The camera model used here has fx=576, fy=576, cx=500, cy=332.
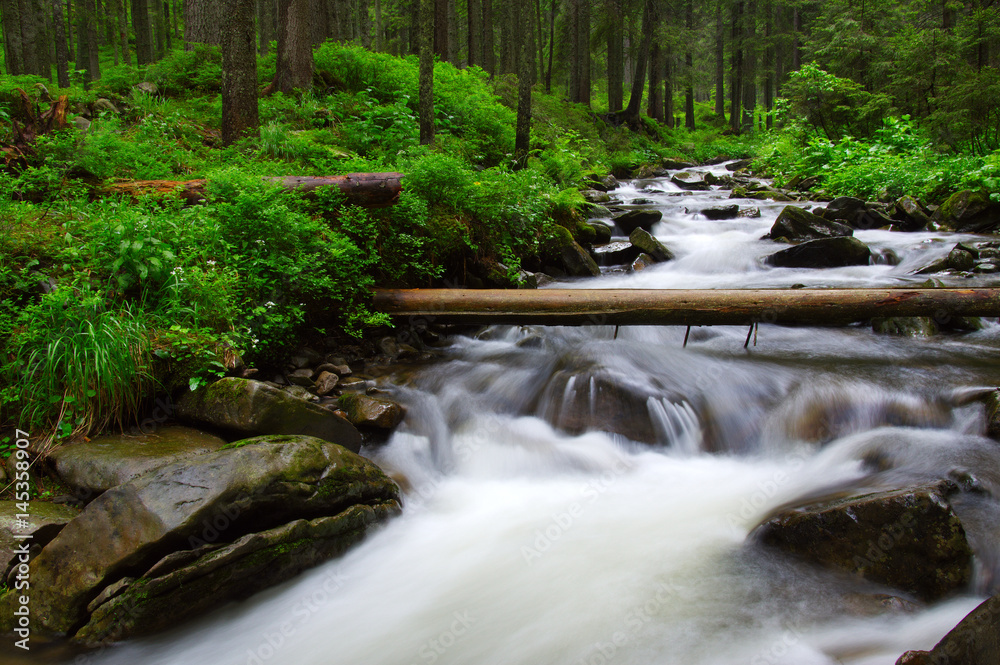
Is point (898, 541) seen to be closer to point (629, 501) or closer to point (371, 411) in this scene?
point (629, 501)

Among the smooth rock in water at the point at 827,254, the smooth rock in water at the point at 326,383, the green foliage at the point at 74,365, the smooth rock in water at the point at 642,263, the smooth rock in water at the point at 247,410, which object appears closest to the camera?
the green foliage at the point at 74,365

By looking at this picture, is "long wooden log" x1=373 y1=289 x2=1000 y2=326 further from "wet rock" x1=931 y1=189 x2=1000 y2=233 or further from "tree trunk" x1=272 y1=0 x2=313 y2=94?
"tree trunk" x1=272 y1=0 x2=313 y2=94

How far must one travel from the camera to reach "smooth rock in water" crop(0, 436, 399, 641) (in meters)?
3.15

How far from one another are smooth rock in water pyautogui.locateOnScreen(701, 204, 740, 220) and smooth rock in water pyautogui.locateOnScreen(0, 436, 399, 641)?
12.2 metres

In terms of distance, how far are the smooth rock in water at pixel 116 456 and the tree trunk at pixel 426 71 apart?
7.35m

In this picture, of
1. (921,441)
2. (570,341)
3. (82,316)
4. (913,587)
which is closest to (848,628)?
(913,587)

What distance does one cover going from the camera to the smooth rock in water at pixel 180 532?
315cm

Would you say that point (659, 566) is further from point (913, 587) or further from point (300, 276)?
point (300, 276)

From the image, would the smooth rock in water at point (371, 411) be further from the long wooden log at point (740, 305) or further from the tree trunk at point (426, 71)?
the tree trunk at point (426, 71)

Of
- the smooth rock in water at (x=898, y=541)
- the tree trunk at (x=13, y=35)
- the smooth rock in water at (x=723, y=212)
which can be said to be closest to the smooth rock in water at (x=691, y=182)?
the smooth rock in water at (x=723, y=212)

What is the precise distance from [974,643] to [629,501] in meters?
2.47

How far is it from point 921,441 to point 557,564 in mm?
3324

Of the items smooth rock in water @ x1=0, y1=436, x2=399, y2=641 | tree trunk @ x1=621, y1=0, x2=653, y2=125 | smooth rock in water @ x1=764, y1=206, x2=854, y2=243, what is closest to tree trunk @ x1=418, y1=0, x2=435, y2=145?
smooth rock in water @ x1=764, y1=206, x2=854, y2=243

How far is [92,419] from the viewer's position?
4.13m
